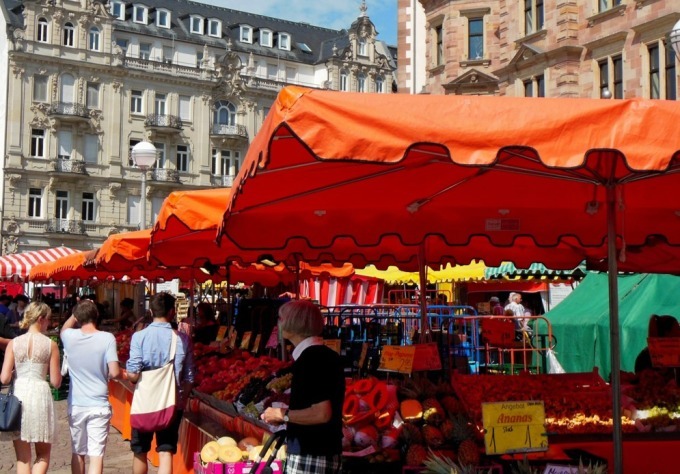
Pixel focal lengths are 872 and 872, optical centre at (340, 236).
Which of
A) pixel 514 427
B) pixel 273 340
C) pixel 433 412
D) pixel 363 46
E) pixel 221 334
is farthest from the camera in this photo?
pixel 363 46

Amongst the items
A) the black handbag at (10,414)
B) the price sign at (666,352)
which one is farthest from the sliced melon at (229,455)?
the price sign at (666,352)

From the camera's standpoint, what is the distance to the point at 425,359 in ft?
25.0

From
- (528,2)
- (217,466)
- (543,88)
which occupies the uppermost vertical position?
(528,2)

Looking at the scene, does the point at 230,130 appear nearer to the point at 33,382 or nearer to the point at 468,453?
the point at 33,382

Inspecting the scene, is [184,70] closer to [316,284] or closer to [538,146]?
[316,284]

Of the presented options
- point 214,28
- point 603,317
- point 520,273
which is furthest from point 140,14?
point 603,317

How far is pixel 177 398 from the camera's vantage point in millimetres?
7090

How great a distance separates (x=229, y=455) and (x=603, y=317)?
1011 cm

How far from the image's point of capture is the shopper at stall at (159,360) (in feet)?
22.9

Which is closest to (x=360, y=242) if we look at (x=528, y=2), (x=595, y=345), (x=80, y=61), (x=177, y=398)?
(x=177, y=398)

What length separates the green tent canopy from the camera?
44.2 ft

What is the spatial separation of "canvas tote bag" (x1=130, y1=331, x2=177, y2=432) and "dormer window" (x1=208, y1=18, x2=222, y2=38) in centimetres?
6132

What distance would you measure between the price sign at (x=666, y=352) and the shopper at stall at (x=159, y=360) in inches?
163

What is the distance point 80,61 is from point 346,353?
4820 centimetres
